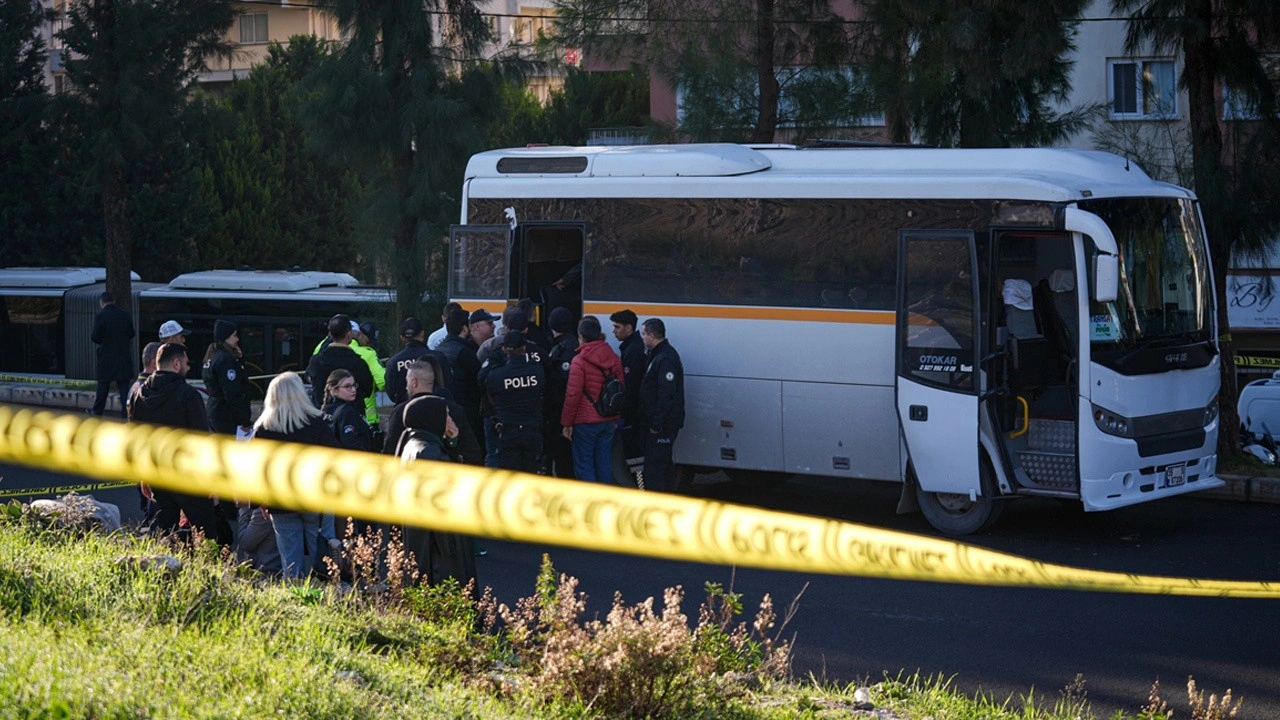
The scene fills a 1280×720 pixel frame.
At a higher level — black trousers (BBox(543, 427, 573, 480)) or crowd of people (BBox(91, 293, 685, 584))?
crowd of people (BBox(91, 293, 685, 584))

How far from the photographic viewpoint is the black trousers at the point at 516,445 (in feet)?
39.2

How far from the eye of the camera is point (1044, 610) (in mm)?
9539

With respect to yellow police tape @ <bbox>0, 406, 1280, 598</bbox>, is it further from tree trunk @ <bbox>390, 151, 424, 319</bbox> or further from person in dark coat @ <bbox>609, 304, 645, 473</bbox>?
tree trunk @ <bbox>390, 151, 424, 319</bbox>

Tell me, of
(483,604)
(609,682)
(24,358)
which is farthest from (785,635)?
(24,358)

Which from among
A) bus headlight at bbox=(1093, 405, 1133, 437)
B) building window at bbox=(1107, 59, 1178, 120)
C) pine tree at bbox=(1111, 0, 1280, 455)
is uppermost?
building window at bbox=(1107, 59, 1178, 120)

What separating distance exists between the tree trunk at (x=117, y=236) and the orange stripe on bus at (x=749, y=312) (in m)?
14.7

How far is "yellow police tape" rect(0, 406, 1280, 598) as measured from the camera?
799 cm

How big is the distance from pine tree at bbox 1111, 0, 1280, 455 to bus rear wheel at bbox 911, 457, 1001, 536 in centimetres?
424

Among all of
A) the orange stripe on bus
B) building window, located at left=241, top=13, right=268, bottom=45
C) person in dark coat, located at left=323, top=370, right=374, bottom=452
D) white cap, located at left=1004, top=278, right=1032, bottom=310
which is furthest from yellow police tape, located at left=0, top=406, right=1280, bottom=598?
building window, located at left=241, top=13, right=268, bottom=45

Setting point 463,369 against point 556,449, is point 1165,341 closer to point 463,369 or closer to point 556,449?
point 556,449

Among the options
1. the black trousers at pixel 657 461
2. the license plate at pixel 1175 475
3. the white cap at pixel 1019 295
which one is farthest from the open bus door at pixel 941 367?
the black trousers at pixel 657 461

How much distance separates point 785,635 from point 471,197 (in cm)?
712

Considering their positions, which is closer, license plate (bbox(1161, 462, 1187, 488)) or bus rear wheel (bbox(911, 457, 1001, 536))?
license plate (bbox(1161, 462, 1187, 488))

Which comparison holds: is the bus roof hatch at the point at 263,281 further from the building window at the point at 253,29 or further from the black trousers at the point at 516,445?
the building window at the point at 253,29
